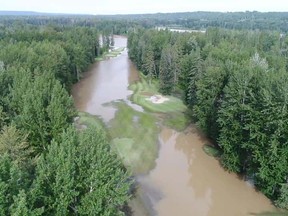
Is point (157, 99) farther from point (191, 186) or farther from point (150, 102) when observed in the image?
point (191, 186)

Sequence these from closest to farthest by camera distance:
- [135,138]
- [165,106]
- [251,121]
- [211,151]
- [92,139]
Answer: [92,139] → [251,121] → [211,151] → [135,138] → [165,106]

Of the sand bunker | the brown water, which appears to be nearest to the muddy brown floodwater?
the brown water

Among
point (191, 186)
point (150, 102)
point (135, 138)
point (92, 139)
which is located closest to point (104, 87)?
point (150, 102)

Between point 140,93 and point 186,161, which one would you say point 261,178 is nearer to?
point 186,161

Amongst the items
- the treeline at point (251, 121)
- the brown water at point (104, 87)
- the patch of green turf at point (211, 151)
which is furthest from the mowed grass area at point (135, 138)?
the treeline at point (251, 121)

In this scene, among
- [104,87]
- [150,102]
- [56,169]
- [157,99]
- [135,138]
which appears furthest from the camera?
[104,87]

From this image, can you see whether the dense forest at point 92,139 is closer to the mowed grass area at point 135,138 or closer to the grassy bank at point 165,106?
the grassy bank at point 165,106

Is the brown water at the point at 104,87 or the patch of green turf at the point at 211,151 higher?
the patch of green turf at the point at 211,151
